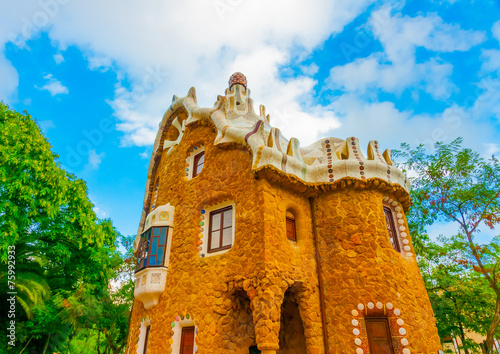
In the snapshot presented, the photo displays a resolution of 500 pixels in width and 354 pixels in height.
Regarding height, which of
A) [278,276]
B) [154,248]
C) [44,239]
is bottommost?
[278,276]

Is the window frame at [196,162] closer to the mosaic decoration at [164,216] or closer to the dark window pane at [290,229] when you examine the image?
the mosaic decoration at [164,216]

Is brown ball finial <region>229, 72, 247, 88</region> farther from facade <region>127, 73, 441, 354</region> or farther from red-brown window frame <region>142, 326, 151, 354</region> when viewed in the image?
red-brown window frame <region>142, 326, 151, 354</region>

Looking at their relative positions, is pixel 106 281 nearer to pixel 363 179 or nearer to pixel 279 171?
pixel 279 171

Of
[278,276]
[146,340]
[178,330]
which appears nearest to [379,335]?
[278,276]

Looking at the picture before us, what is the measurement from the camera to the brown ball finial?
13.7 m

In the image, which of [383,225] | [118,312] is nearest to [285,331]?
[383,225]

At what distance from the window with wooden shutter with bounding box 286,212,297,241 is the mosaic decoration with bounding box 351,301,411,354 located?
2212mm

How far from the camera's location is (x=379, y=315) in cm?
738

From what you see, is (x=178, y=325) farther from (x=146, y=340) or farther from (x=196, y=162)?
(x=196, y=162)

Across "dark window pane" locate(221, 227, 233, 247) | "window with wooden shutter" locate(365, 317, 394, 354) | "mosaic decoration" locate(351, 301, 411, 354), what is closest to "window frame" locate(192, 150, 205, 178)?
"dark window pane" locate(221, 227, 233, 247)

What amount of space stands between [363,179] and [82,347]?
22903 millimetres

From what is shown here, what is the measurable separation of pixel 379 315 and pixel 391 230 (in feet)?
8.12

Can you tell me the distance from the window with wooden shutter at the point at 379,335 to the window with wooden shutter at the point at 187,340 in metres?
4.09

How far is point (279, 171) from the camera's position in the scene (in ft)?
26.4
